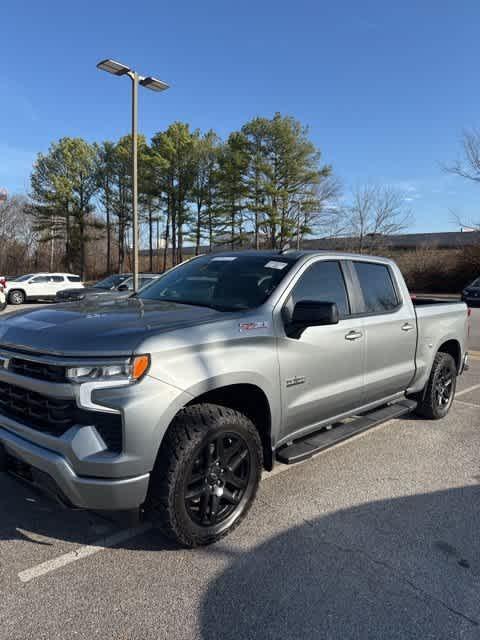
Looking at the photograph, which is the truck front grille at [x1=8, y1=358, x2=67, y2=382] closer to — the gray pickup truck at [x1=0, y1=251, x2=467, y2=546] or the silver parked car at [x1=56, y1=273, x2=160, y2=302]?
the gray pickup truck at [x1=0, y1=251, x2=467, y2=546]

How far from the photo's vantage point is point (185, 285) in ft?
13.2

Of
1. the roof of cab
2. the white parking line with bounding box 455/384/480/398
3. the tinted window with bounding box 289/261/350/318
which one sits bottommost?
the white parking line with bounding box 455/384/480/398

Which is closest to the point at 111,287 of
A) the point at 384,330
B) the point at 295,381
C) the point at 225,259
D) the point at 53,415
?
the point at 225,259

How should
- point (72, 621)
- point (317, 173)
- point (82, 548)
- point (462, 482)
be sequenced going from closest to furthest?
1. point (72, 621)
2. point (82, 548)
3. point (462, 482)
4. point (317, 173)

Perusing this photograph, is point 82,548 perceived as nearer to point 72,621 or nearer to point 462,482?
point 72,621

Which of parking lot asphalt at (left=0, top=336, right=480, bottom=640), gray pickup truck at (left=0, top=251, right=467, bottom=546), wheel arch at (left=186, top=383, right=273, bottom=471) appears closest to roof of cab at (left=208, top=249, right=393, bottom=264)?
gray pickup truck at (left=0, top=251, right=467, bottom=546)

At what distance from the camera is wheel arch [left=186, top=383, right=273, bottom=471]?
123 inches

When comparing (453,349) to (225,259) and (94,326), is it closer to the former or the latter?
(225,259)

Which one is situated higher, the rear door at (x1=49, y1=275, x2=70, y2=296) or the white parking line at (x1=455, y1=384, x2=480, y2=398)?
the rear door at (x1=49, y1=275, x2=70, y2=296)

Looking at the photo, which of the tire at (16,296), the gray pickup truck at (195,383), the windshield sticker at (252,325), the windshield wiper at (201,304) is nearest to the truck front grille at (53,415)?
the gray pickup truck at (195,383)

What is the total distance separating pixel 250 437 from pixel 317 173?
39091 mm

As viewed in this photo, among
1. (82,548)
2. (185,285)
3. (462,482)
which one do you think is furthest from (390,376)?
(82,548)

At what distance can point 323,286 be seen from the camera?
3.87 meters

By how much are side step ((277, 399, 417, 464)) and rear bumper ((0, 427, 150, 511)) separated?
1144 millimetres
